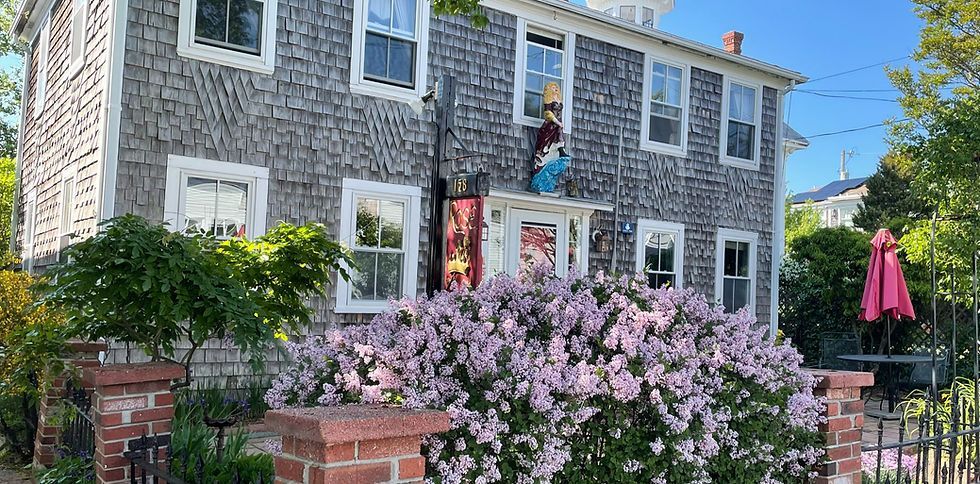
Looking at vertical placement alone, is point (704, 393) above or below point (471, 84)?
below

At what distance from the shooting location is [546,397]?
2975 mm

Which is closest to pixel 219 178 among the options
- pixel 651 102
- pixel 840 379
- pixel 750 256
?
pixel 840 379

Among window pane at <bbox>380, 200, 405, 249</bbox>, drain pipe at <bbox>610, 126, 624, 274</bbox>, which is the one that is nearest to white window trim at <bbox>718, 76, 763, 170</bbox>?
drain pipe at <bbox>610, 126, 624, 274</bbox>

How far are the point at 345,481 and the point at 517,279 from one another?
71.3 inches

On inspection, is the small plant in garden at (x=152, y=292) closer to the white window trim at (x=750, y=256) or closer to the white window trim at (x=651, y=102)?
the white window trim at (x=651, y=102)

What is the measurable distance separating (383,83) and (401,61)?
0.40 m

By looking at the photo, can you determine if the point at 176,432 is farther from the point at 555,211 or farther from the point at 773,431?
the point at 555,211

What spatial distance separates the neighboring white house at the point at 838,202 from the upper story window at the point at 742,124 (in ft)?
109

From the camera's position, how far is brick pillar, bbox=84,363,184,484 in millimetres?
3836

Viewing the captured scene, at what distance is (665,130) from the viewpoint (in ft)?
40.8

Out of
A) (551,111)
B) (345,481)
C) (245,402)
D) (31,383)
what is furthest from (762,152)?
(345,481)

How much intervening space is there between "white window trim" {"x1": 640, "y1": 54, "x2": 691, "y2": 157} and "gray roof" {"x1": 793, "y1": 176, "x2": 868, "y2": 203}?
3816 centimetres

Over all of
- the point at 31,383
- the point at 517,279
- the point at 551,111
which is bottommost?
the point at 31,383

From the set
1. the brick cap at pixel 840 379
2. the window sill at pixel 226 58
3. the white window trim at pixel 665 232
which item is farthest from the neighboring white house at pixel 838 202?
the brick cap at pixel 840 379
